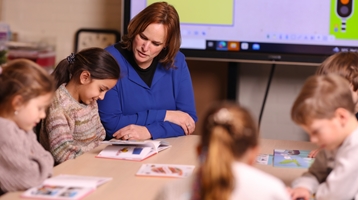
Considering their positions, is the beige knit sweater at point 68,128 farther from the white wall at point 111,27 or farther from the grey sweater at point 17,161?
the white wall at point 111,27

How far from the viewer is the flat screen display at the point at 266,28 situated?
347cm

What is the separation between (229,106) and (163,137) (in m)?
1.29

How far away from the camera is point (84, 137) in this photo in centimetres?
247

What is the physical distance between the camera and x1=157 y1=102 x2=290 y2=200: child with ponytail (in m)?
1.33

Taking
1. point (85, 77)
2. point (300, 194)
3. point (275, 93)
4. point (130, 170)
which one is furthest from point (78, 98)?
point (275, 93)

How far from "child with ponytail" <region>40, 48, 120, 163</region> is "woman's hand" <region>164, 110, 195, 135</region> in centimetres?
39

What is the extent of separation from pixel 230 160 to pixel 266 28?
2322 millimetres

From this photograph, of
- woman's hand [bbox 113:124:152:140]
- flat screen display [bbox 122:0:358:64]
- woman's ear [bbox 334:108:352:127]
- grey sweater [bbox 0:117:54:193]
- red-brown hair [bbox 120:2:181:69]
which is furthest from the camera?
flat screen display [bbox 122:0:358:64]

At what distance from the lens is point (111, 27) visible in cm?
397

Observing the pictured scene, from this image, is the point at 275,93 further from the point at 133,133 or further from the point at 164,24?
the point at 133,133

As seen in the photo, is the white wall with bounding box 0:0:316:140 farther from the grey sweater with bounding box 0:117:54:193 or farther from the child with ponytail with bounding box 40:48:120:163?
the grey sweater with bounding box 0:117:54:193

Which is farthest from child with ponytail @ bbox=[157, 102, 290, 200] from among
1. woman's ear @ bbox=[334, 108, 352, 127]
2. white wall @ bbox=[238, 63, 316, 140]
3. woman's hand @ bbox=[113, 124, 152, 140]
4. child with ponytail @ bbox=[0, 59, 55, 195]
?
white wall @ bbox=[238, 63, 316, 140]

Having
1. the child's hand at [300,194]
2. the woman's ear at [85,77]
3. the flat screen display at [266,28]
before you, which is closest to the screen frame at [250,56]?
the flat screen display at [266,28]

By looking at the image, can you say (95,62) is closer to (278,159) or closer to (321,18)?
(278,159)
